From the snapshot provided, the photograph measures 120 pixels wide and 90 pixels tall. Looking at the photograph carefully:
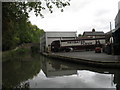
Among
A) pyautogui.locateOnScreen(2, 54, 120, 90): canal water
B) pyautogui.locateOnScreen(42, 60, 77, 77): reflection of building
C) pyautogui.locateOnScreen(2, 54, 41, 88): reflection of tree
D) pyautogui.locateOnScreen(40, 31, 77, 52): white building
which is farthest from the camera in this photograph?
pyautogui.locateOnScreen(40, 31, 77, 52): white building

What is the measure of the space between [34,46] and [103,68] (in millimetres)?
55937

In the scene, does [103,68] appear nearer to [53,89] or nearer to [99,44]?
[53,89]

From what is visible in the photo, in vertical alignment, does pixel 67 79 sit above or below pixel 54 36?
below

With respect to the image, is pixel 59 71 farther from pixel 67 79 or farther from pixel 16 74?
pixel 67 79

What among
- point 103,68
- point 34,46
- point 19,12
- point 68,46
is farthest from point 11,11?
point 34,46

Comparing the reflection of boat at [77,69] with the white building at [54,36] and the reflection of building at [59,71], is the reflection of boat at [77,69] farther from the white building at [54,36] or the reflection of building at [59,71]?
the white building at [54,36]

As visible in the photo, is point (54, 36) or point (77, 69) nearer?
point (77, 69)

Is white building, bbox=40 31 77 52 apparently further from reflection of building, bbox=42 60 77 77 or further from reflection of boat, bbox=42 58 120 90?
reflection of boat, bbox=42 58 120 90

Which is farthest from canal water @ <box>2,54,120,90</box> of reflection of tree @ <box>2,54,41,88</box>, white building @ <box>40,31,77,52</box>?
white building @ <box>40,31,77,52</box>

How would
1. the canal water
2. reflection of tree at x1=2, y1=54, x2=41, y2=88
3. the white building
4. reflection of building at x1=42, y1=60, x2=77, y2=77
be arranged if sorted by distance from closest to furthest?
the canal water → reflection of tree at x1=2, y1=54, x2=41, y2=88 → reflection of building at x1=42, y1=60, x2=77, y2=77 → the white building

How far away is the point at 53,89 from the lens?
7957mm

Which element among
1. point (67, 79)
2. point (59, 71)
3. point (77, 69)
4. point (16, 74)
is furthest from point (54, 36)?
point (67, 79)

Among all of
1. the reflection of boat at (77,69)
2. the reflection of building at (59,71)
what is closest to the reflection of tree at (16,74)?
the reflection of building at (59,71)

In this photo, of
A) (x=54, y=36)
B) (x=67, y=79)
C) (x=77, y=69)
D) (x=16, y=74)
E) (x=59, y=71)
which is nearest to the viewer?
(x=67, y=79)
